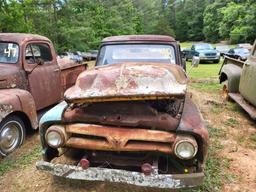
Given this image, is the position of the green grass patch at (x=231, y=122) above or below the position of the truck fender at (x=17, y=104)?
below

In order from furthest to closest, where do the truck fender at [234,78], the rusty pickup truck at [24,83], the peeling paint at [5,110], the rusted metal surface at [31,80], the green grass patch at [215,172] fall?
the truck fender at [234,78], the rusted metal surface at [31,80], the rusty pickup truck at [24,83], the peeling paint at [5,110], the green grass patch at [215,172]

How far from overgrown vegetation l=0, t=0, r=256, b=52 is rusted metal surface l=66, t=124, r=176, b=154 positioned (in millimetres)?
12863

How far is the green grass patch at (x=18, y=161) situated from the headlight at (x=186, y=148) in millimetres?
2542

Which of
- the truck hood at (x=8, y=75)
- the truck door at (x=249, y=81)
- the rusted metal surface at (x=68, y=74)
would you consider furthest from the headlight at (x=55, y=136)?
the truck door at (x=249, y=81)

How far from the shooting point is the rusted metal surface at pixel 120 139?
3.40 meters

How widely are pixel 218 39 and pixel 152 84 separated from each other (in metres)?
60.3

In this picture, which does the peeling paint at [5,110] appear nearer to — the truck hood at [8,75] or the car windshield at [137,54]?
the truck hood at [8,75]

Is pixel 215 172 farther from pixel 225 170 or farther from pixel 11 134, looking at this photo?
pixel 11 134

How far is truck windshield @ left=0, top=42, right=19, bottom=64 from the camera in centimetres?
607

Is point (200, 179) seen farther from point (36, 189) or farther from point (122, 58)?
point (122, 58)

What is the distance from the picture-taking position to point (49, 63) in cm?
695

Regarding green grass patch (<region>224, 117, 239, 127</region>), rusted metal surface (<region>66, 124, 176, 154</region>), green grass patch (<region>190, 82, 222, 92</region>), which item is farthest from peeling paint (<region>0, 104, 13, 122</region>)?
green grass patch (<region>190, 82, 222, 92</region>)

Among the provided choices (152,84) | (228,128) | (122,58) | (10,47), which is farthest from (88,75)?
(228,128)

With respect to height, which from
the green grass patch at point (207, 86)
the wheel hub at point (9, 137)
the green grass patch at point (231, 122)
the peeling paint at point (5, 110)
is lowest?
the green grass patch at point (207, 86)
